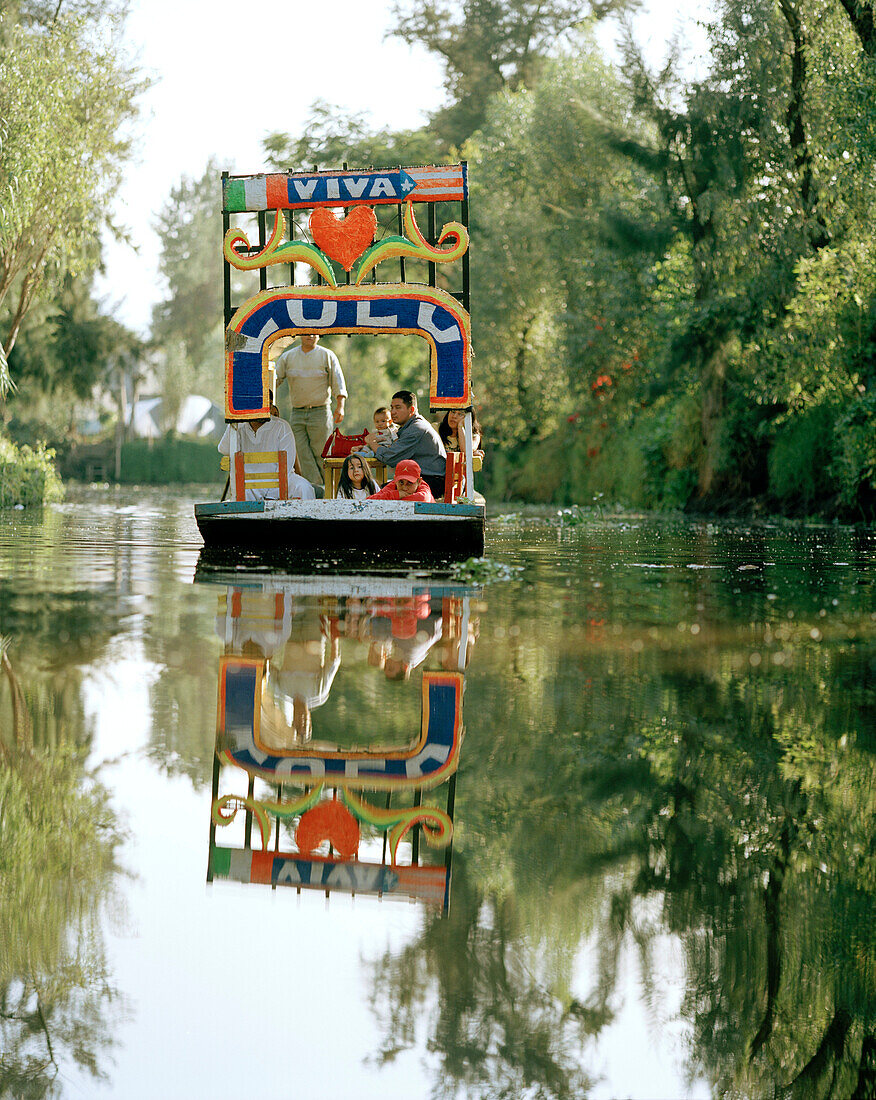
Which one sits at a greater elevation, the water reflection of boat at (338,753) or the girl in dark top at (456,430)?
the girl in dark top at (456,430)

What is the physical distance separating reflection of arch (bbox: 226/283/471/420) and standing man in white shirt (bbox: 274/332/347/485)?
3.82 feet

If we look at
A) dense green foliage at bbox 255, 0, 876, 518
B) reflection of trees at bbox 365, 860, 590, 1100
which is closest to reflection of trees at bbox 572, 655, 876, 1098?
reflection of trees at bbox 365, 860, 590, 1100

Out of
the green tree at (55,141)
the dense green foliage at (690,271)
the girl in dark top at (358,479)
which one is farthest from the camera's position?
the green tree at (55,141)

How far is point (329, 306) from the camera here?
16.0 m

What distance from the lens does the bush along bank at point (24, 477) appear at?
102 ft

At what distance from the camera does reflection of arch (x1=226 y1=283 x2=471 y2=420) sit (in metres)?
15.7

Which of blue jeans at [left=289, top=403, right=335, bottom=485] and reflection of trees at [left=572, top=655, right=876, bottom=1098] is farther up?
blue jeans at [left=289, top=403, right=335, bottom=485]

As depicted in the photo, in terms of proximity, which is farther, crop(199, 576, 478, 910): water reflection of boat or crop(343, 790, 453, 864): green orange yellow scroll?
crop(343, 790, 453, 864): green orange yellow scroll

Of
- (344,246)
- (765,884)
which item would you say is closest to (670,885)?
(765,884)

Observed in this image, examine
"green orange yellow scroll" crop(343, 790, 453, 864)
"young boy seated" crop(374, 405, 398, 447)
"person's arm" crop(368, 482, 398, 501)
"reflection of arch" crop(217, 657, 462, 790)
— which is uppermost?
"young boy seated" crop(374, 405, 398, 447)

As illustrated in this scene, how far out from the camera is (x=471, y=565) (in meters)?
13.3

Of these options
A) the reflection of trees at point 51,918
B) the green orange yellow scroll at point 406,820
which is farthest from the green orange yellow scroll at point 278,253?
the green orange yellow scroll at point 406,820

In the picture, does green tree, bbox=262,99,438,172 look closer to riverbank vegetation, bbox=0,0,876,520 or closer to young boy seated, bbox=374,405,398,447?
riverbank vegetation, bbox=0,0,876,520

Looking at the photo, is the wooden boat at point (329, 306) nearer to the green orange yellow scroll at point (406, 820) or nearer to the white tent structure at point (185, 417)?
the green orange yellow scroll at point (406, 820)
